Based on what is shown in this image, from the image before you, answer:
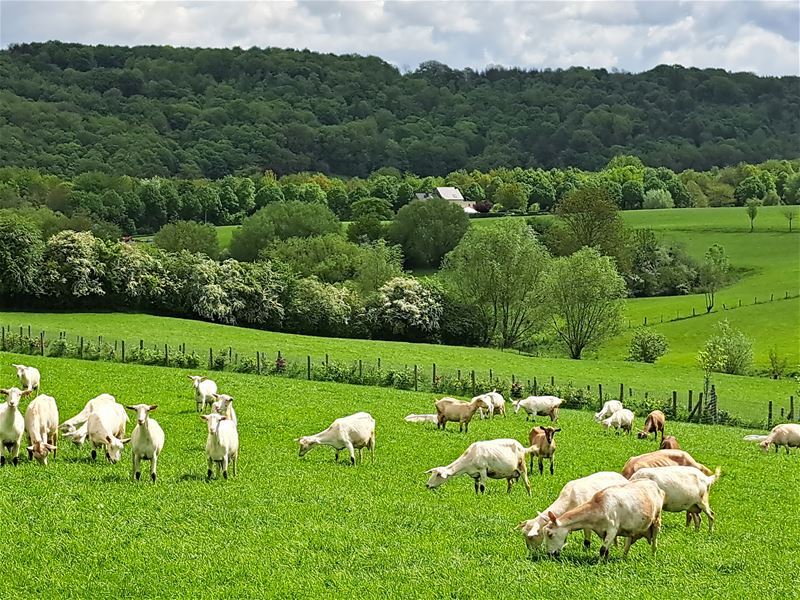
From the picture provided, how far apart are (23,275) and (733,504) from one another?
64480mm

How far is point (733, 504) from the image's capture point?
22938 mm

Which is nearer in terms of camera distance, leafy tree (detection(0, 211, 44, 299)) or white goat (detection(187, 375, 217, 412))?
white goat (detection(187, 375, 217, 412))

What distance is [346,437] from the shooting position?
25672mm

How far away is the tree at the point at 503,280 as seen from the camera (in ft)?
275

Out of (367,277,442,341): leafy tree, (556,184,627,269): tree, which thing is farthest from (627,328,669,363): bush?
(556,184,627,269): tree

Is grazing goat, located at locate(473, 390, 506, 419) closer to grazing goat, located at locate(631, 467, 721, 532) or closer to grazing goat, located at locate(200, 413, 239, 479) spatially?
grazing goat, located at locate(200, 413, 239, 479)

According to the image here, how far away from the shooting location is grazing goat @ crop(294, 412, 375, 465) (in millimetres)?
25719

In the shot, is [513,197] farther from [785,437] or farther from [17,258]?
[785,437]

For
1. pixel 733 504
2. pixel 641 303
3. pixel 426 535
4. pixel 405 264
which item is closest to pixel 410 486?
pixel 426 535

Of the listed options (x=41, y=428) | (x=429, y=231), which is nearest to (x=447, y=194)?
(x=429, y=231)

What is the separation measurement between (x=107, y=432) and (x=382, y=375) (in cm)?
2706

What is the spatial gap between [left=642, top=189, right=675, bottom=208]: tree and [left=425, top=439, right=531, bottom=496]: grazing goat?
151202mm

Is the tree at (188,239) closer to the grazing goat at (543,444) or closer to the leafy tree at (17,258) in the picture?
the leafy tree at (17,258)

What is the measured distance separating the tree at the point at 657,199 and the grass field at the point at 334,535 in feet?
467
